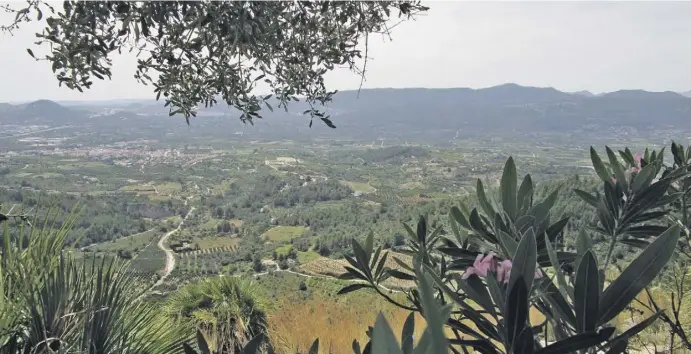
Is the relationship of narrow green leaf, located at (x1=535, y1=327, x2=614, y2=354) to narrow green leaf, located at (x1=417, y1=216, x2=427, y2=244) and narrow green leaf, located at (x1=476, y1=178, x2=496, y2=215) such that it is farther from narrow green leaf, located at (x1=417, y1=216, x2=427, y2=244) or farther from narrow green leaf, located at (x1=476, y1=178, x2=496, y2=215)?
narrow green leaf, located at (x1=417, y1=216, x2=427, y2=244)

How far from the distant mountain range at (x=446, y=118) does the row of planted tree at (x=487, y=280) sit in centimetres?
9178

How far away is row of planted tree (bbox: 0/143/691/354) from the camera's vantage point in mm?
462

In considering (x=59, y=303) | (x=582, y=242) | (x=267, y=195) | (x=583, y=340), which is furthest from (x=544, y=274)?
(x=267, y=195)

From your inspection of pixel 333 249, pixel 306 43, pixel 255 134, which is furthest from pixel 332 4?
pixel 255 134

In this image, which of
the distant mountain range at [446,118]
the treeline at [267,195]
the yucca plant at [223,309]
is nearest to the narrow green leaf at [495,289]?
the yucca plant at [223,309]

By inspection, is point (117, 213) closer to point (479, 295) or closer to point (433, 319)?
point (479, 295)

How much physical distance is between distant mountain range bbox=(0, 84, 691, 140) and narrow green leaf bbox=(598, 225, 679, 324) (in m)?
92.9

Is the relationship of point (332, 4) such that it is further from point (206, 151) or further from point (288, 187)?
point (206, 151)

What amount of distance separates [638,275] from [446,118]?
129155mm

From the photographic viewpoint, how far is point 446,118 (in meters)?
126

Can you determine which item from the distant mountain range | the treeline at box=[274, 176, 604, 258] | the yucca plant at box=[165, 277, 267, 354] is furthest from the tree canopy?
the distant mountain range

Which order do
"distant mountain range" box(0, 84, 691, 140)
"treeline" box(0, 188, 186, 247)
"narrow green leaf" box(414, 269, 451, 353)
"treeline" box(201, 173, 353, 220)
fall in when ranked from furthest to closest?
"distant mountain range" box(0, 84, 691, 140) → "treeline" box(201, 173, 353, 220) → "treeline" box(0, 188, 186, 247) → "narrow green leaf" box(414, 269, 451, 353)

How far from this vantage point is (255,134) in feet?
350

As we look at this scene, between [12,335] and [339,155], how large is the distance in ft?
269
